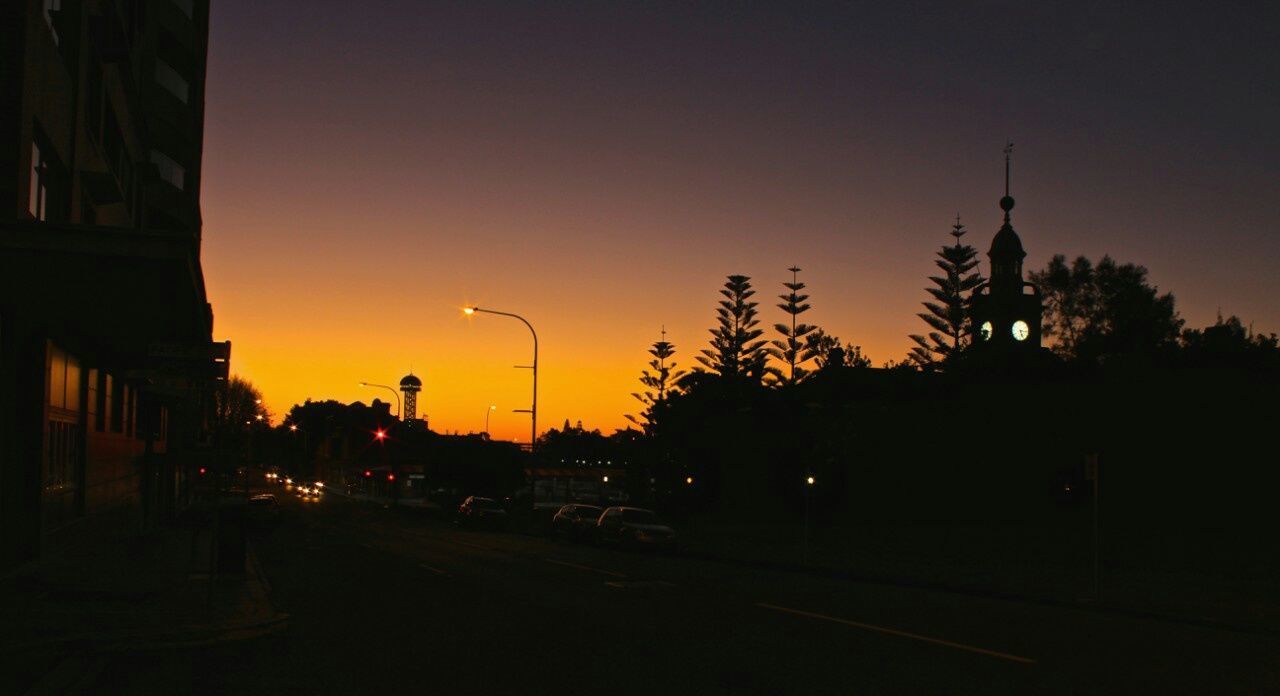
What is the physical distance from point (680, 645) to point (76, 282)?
9.35 m

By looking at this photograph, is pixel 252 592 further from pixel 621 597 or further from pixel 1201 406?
pixel 1201 406

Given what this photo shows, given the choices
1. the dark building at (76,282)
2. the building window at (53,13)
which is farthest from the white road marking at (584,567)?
the building window at (53,13)

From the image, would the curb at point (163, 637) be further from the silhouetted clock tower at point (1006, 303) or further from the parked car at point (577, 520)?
the silhouetted clock tower at point (1006, 303)

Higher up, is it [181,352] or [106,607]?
[181,352]

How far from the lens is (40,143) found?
17891 millimetres

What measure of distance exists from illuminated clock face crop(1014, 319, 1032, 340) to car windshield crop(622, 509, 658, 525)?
4555cm

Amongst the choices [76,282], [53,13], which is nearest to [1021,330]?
[53,13]

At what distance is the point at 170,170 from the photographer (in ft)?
145

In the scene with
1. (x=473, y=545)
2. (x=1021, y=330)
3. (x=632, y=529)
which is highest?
(x=1021, y=330)

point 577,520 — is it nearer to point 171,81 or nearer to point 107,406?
point 107,406

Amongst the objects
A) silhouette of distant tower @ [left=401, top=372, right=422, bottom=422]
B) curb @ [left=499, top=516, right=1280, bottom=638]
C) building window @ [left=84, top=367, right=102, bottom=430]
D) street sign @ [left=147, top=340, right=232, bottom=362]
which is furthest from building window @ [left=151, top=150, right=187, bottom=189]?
silhouette of distant tower @ [left=401, top=372, right=422, bottom=422]

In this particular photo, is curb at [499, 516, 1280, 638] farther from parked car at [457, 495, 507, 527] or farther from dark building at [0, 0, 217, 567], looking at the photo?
parked car at [457, 495, 507, 527]

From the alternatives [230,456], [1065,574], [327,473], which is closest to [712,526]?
[1065,574]

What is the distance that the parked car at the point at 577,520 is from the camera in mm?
38938
